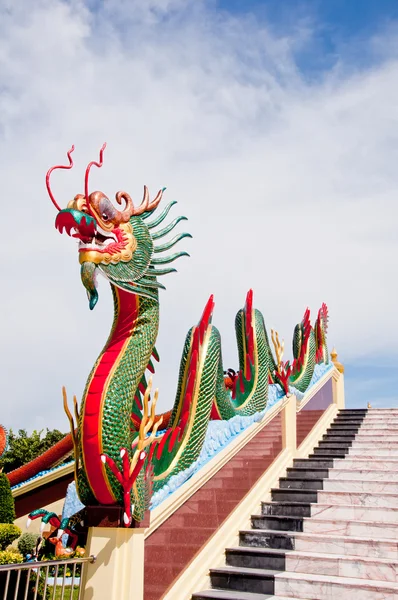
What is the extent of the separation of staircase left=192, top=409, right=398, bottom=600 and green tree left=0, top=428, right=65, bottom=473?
1143 centimetres

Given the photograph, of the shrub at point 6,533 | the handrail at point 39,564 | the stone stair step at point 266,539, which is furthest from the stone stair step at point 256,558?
the shrub at point 6,533

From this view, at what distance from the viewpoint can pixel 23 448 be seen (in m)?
16.8

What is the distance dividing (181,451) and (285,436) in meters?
2.68

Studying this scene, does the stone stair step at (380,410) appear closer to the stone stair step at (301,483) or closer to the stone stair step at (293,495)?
the stone stair step at (301,483)

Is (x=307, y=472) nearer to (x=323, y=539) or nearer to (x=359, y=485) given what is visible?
(x=359, y=485)

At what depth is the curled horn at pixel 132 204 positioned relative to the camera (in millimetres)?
4859

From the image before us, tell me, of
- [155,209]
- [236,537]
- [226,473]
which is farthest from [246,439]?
[155,209]

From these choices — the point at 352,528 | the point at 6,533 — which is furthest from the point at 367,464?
the point at 6,533

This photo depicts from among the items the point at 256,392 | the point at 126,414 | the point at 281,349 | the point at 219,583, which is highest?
the point at 281,349

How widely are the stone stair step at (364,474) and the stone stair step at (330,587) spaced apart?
176 centimetres

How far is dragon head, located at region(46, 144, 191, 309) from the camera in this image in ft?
14.7

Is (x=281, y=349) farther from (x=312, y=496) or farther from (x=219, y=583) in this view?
(x=219, y=583)

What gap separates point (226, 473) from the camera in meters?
5.80

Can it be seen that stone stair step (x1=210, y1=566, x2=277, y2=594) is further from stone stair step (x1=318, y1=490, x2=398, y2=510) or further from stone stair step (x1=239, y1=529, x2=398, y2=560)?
stone stair step (x1=318, y1=490, x2=398, y2=510)
